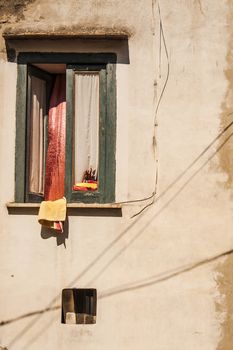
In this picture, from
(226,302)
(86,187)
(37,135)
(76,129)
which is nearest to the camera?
(226,302)

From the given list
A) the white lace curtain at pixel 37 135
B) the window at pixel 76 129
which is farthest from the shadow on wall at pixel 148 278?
the white lace curtain at pixel 37 135

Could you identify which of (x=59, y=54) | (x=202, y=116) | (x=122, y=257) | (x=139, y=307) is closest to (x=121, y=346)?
Result: (x=139, y=307)

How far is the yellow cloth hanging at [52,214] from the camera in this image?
9.38 m

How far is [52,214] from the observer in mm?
9383

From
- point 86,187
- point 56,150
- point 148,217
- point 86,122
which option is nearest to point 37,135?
point 56,150

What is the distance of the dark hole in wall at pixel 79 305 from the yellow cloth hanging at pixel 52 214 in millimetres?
890

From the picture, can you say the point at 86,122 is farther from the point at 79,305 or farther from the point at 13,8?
the point at 79,305

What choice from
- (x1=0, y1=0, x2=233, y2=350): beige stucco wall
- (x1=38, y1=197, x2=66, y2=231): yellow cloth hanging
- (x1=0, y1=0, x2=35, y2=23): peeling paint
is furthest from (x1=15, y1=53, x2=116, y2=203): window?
(x1=0, y1=0, x2=35, y2=23): peeling paint

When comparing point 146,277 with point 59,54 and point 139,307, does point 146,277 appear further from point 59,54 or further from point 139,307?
point 59,54

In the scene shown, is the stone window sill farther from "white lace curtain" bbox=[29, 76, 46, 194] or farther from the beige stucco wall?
"white lace curtain" bbox=[29, 76, 46, 194]

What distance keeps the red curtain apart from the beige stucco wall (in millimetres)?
607

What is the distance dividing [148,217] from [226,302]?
151cm

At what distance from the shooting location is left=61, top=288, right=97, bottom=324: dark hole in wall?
374 inches

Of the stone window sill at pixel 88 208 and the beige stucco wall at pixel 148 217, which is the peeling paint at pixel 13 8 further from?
the stone window sill at pixel 88 208
